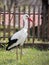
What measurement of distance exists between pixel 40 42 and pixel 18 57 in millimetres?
2781

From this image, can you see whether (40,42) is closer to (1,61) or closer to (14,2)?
(1,61)

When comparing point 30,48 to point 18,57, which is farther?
point 30,48

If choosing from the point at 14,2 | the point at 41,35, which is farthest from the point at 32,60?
the point at 14,2

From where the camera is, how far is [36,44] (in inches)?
520

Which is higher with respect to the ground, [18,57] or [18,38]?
[18,38]

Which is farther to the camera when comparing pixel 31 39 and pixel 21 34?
pixel 31 39

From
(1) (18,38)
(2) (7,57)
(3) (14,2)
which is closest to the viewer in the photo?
(1) (18,38)

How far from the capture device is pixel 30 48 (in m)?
12.9

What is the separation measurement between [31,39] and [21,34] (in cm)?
381

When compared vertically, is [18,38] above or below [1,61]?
above

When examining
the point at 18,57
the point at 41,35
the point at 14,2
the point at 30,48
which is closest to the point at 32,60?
the point at 18,57

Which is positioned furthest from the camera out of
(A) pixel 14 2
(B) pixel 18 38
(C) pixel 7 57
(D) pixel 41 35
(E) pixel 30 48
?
(A) pixel 14 2

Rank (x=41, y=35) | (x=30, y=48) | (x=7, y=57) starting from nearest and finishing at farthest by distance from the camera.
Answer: (x=7, y=57), (x=30, y=48), (x=41, y=35)

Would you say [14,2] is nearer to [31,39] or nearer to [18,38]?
[31,39]
